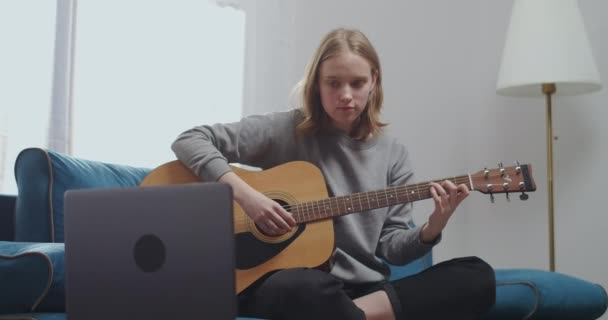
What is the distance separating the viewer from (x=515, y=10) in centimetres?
220

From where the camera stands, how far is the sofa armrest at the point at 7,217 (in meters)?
1.54

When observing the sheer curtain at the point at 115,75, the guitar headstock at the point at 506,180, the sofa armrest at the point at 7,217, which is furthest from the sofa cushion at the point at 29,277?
the guitar headstock at the point at 506,180

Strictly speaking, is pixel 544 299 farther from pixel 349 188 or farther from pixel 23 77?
pixel 23 77

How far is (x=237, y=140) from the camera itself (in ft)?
5.00

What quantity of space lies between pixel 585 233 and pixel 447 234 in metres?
0.52

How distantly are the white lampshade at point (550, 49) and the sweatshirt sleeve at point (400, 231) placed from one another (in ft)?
2.41

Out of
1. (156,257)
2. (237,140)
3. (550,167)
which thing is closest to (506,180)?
(237,140)

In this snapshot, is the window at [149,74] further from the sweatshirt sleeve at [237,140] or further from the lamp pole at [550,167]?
the lamp pole at [550,167]

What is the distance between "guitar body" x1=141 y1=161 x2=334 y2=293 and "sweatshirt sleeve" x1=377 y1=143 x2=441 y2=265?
19 centimetres

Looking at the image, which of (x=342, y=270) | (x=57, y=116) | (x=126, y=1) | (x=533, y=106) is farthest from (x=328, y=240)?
(x=533, y=106)

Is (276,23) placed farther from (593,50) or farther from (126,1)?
(593,50)

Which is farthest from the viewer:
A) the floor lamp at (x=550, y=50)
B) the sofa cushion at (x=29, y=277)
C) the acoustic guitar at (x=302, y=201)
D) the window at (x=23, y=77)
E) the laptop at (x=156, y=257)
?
the floor lamp at (x=550, y=50)

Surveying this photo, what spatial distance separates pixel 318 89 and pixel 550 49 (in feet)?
3.07

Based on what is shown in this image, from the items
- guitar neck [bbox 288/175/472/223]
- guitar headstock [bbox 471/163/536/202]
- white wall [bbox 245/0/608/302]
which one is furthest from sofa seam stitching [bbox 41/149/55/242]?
white wall [bbox 245/0/608/302]
